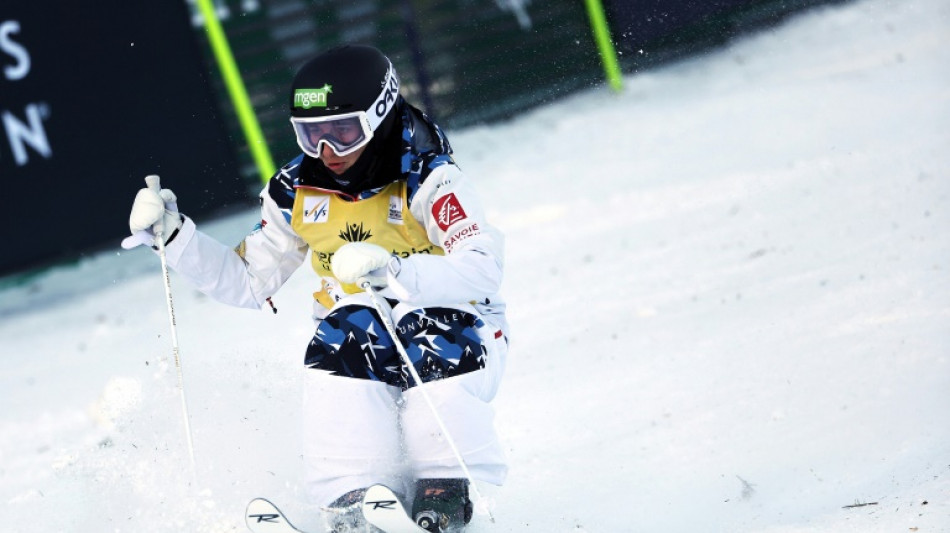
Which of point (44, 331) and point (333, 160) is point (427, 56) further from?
point (333, 160)

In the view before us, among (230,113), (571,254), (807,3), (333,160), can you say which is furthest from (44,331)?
(807,3)

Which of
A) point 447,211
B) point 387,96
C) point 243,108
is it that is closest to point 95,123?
point 243,108

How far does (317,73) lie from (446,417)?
949 mm

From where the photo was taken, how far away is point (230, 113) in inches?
322

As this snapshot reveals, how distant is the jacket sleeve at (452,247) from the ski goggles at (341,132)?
0.68 feet

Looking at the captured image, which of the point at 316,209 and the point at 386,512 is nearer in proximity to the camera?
the point at 386,512

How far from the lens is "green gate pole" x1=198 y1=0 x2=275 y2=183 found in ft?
26.5

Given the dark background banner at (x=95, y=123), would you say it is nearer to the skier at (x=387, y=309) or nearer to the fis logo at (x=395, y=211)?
the skier at (x=387, y=309)

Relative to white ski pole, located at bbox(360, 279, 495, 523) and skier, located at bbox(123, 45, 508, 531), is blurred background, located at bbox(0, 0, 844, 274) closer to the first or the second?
skier, located at bbox(123, 45, 508, 531)

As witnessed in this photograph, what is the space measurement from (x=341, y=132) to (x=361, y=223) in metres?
0.26

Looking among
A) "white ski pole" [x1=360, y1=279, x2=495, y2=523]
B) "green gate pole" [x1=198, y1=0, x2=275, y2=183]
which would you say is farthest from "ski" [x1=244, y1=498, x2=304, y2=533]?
"green gate pole" [x1=198, y1=0, x2=275, y2=183]

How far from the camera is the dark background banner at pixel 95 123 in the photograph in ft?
23.4

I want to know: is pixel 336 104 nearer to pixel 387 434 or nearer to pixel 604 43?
pixel 387 434

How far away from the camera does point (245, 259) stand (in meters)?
3.79
